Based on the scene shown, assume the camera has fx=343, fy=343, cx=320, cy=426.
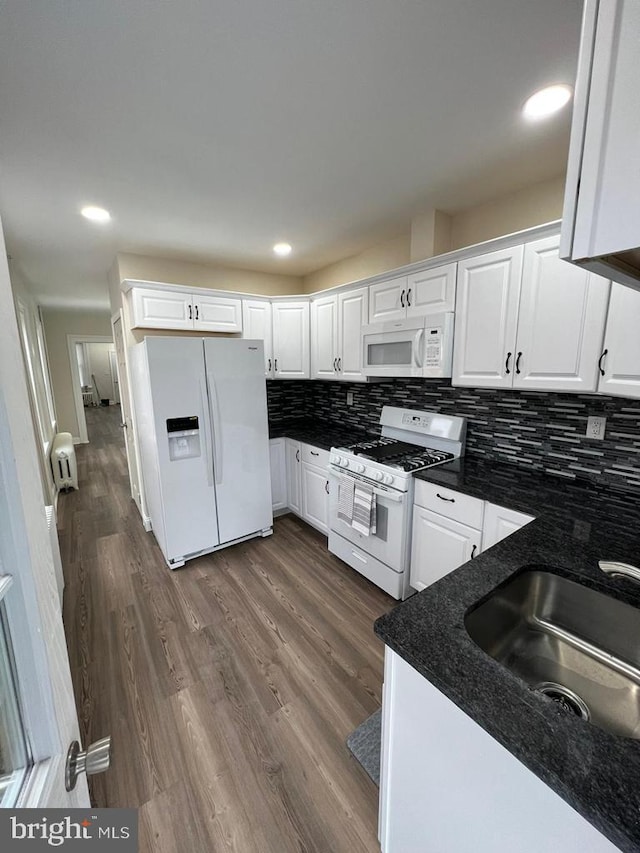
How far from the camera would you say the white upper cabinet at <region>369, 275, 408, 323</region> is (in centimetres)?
248

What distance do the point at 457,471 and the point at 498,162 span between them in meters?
1.74

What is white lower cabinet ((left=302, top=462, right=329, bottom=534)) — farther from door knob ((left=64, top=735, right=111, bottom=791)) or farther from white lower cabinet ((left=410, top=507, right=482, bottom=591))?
door knob ((left=64, top=735, right=111, bottom=791))

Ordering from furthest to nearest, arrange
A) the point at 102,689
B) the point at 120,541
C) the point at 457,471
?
1. the point at 120,541
2. the point at 457,471
3. the point at 102,689

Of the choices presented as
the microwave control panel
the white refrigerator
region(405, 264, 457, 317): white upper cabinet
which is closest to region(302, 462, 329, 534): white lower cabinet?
the white refrigerator

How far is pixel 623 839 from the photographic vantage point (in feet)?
1.66

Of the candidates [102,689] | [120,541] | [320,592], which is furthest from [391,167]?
[120,541]

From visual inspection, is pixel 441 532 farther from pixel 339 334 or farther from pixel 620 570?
pixel 339 334

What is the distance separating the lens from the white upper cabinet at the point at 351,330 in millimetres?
2820

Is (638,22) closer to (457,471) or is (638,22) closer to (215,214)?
(457,471)

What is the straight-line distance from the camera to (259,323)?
3.49 meters

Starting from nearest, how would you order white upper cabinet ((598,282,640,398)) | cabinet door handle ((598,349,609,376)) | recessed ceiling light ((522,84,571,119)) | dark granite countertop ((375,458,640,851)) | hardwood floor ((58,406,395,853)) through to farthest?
dark granite countertop ((375,458,640,851)) → hardwood floor ((58,406,395,853)) → recessed ceiling light ((522,84,571,119)) → white upper cabinet ((598,282,640,398)) → cabinet door handle ((598,349,609,376))

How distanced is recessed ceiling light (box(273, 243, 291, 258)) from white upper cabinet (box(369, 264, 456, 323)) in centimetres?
92

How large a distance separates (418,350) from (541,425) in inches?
34.6

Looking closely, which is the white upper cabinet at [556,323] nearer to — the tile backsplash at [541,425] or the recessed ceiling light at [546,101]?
the tile backsplash at [541,425]
